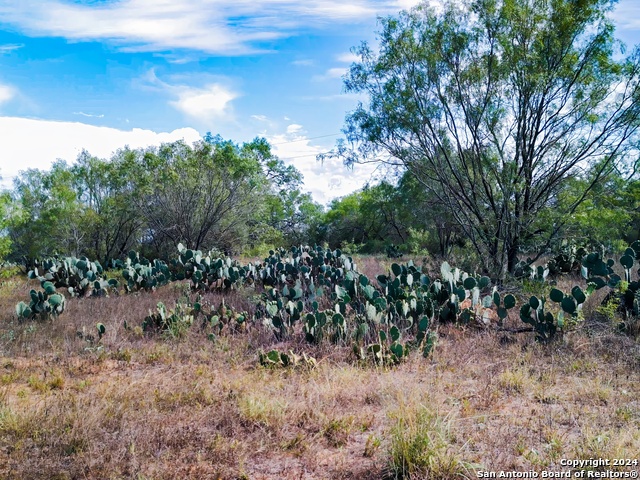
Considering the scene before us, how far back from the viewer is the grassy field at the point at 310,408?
3.40m

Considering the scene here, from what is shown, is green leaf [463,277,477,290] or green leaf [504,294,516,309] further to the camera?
green leaf [463,277,477,290]

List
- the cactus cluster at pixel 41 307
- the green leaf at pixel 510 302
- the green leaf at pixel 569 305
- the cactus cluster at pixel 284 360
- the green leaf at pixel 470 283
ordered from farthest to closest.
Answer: the cactus cluster at pixel 41 307
the green leaf at pixel 470 283
the green leaf at pixel 510 302
the green leaf at pixel 569 305
the cactus cluster at pixel 284 360

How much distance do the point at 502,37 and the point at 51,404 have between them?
10.4 metres

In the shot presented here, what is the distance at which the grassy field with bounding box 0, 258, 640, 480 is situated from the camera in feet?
11.2

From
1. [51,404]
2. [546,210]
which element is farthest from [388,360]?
[546,210]

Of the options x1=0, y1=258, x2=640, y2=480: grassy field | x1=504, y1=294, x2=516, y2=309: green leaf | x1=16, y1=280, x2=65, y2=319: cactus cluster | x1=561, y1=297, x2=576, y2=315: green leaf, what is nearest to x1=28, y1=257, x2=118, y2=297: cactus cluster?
x1=16, y1=280, x2=65, y2=319: cactus cluster

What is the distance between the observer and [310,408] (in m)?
4.27

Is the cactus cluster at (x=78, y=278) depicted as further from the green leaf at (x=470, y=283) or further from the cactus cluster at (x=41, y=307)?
the green leaf at (x=470, y=283)

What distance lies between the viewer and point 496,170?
426 inches

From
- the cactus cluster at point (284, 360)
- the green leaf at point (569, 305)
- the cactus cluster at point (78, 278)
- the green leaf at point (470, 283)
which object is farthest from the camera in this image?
the cactus cluster at point (78, 278)

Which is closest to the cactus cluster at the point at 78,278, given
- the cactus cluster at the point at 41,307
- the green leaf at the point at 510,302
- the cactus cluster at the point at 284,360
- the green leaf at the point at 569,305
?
the cactus cluster at the point at 41,307

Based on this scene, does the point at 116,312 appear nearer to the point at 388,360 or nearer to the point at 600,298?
the point at 388,360

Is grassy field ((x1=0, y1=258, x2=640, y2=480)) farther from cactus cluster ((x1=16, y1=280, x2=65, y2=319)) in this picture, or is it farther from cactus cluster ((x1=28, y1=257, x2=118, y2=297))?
cactus cluster ((x1=28, y1=257, x2=118, y2=297))

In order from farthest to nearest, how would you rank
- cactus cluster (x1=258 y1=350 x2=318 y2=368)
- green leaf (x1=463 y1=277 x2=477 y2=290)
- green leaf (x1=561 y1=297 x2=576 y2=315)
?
1. green leaf (x1=463 y1=277 x2=477 y2=290)
2. green leaf (x1=561 y1=297 x2=576 y2=315)
3. cactus cluster (x1=258 y1=350 x2=318 y2=368)
